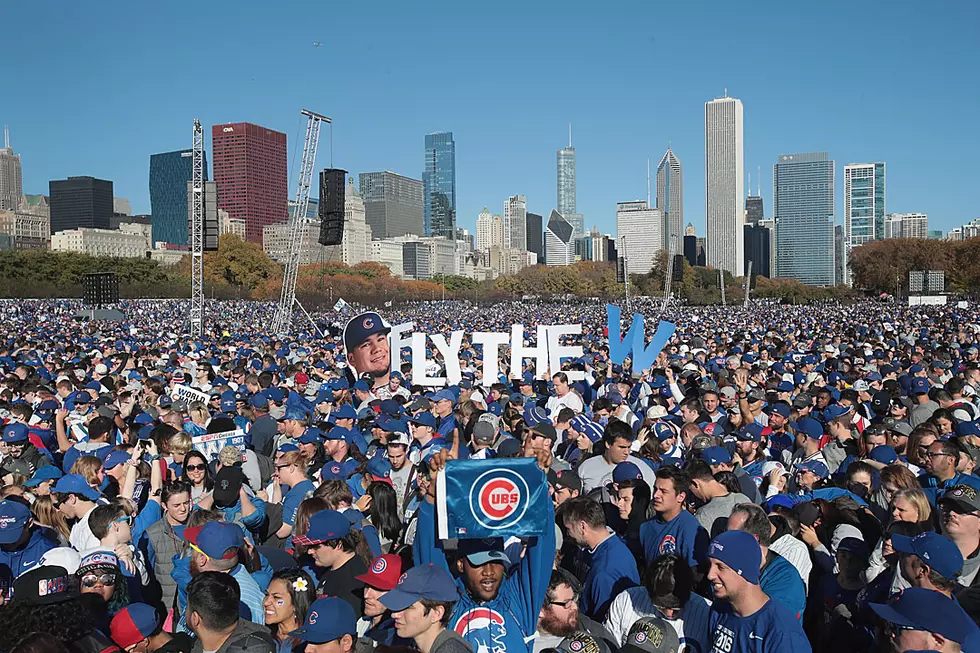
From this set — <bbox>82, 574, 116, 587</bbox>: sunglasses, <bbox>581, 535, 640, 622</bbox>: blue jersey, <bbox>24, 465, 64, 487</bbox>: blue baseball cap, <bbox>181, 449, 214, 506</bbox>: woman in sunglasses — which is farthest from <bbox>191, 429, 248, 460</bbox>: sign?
<bbox>581, 535, 640, 622</bbox>: blue jersey

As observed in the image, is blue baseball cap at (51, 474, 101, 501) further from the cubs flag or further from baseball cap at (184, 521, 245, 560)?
the cubs flag

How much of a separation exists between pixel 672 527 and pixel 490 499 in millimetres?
1742

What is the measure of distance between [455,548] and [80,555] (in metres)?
2.38

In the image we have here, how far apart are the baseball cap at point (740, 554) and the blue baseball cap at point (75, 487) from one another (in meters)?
4.46

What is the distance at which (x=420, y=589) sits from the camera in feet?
12.5

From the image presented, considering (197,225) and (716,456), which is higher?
(197,225)

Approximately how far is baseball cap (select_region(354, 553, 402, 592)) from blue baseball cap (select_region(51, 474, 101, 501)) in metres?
A: 2.75

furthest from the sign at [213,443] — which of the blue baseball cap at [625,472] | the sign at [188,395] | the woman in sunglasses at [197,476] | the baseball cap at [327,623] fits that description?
the baseball cap at [327,623]

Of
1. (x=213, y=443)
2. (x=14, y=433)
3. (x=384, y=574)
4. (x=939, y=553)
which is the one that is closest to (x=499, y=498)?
(x=384, y=574)

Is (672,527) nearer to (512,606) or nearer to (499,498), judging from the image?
(512,606)

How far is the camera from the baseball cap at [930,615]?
344 cm

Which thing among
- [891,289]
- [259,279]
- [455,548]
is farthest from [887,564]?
[891,289]

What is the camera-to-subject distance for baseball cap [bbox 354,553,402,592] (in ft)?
14.4

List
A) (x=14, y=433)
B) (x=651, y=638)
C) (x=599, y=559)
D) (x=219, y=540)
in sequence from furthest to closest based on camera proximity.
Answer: (x=14, y=433), (x=599, y=559), (x=219, y=540), (x=651, y=638)
